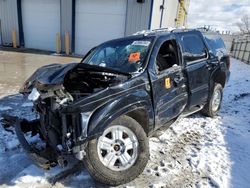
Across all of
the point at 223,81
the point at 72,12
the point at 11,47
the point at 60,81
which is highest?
the point at 72,12

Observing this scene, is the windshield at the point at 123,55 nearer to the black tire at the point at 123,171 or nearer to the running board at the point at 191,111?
the black tire at the point at 123,171

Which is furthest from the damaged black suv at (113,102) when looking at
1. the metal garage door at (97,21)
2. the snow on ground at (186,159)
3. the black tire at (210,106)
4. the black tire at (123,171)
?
the metal garage door at (97,21)

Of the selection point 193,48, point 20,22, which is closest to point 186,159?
point 193,48

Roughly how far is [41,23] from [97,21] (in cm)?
447

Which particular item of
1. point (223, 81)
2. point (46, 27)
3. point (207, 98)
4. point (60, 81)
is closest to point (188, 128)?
point (207, 98)

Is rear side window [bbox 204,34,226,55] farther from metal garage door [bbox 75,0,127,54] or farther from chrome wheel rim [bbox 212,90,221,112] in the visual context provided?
metal garage door [bbox 75,0,127,54]

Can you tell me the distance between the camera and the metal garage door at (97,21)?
15.1 meters

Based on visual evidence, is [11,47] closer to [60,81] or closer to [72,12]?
[72,12]

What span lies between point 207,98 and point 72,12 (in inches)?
516

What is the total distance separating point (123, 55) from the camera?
4.00 metres

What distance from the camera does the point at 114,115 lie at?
296cm

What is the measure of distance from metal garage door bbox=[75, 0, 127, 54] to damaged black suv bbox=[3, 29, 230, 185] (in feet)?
36.4

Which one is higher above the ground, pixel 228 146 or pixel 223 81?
pixel 223 81

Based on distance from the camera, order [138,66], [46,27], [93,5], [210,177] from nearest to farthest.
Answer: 1. [210,177]
2. [138,66]
3. [93,5]
4. [46,27]
